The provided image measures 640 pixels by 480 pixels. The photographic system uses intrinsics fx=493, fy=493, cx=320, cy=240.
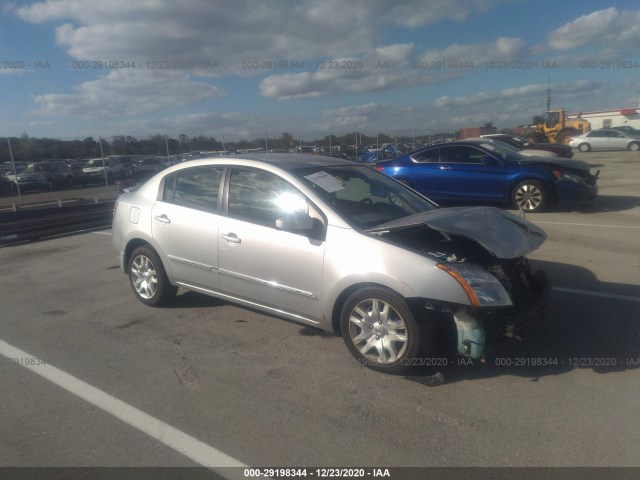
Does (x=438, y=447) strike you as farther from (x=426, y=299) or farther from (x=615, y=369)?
(x=615, y=369)

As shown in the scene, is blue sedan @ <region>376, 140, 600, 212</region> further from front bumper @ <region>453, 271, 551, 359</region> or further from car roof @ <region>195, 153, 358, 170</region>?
front bumper @ <region>453, 271, 551, 359</region>

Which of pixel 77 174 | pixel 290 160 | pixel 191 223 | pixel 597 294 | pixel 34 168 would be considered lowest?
pixel 597 294

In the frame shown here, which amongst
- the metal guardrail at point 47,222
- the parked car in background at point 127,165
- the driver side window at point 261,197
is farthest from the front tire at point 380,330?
the parked car in background at point 127,165

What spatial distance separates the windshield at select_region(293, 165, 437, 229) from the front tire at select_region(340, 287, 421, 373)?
Answer: 0.66m

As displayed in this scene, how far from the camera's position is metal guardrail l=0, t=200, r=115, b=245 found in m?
10.6

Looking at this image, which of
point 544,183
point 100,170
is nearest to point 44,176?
point 100,170

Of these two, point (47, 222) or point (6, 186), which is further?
point (6, 186)

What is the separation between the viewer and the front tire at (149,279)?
5.38 metres

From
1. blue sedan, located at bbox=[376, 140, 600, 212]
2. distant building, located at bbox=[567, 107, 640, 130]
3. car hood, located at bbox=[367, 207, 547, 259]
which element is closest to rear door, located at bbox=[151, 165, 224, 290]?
car hood, located at bbox=[367, 207, 547, 259]

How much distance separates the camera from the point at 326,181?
455 centimetres

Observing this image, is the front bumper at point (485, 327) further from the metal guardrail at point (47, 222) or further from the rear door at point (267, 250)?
the metal guardrail at point (47, 222)

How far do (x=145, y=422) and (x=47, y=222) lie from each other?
948 cm

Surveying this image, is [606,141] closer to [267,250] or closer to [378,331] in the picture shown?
[267,250]

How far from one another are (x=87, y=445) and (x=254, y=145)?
20248 mm
